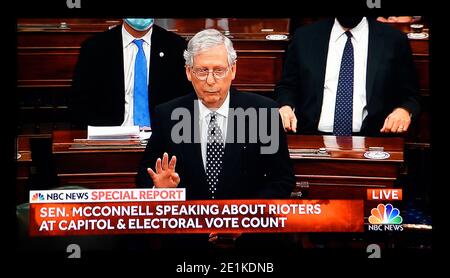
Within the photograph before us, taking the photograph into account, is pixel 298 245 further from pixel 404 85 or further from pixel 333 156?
pixel 404 85

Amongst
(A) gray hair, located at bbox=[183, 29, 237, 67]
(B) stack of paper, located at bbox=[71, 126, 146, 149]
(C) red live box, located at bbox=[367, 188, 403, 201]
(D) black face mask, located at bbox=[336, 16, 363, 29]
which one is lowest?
(C) red live box, located at bbox=[367, 188, 403, 201]

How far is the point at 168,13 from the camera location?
16.2ft

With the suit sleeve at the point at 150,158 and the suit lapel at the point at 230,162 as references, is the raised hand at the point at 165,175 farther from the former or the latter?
the suit lapel at the point at 230,162

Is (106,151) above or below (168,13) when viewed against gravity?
below

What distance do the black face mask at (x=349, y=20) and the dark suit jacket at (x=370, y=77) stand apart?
0.05m

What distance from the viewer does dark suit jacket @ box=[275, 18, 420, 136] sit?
16.3 feet

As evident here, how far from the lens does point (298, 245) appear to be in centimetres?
484

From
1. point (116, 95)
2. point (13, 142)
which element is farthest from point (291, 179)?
point (13, 142)

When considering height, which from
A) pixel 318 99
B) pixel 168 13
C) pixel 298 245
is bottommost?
pixel 298 245

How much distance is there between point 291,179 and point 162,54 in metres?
0.83

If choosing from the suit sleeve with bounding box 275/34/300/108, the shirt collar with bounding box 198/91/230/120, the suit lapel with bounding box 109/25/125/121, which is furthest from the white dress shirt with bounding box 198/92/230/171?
the suit lapel with bounding box 109/25/125/121

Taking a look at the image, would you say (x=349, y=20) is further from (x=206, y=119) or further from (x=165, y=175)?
(x=165, y=175)

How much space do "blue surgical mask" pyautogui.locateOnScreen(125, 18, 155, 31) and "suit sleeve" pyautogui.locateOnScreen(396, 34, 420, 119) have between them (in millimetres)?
1155

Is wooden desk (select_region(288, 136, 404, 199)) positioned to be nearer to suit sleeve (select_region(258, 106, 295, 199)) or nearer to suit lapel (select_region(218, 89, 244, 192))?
suit sleeve (select_region(258, 106, 295, 199))
